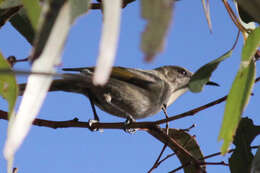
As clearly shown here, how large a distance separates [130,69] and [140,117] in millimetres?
377

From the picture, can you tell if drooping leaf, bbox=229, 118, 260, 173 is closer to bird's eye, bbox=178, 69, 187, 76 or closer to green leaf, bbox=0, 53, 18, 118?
green leaf, bbox=0, 53, 18, 118

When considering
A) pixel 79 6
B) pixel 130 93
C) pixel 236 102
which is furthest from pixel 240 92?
pixel 130 93

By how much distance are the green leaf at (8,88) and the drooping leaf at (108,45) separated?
28.8 inches

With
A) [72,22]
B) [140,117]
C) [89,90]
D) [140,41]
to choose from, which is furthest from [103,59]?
[140,117]

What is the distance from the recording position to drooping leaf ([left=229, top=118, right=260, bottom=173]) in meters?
1.83

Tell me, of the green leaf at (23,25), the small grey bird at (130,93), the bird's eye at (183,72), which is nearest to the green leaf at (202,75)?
the green leaf at (23,25)

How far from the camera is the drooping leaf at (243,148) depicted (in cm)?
183

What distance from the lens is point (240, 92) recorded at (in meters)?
1.45

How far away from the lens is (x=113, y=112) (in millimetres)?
2945

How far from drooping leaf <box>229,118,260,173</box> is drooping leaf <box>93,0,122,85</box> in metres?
1.27

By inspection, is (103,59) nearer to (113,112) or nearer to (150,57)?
(150,57)

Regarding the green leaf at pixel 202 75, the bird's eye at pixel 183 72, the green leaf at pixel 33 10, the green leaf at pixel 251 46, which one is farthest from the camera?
the bird's eye at pixel 183 72

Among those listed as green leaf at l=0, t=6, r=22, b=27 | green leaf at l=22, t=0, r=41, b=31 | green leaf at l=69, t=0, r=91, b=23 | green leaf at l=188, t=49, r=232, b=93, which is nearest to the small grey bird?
green leaf at l=0, t=6, r=22, b=27

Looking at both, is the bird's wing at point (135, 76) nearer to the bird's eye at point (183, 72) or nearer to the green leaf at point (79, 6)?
the bird's eye at point (183, 72)
